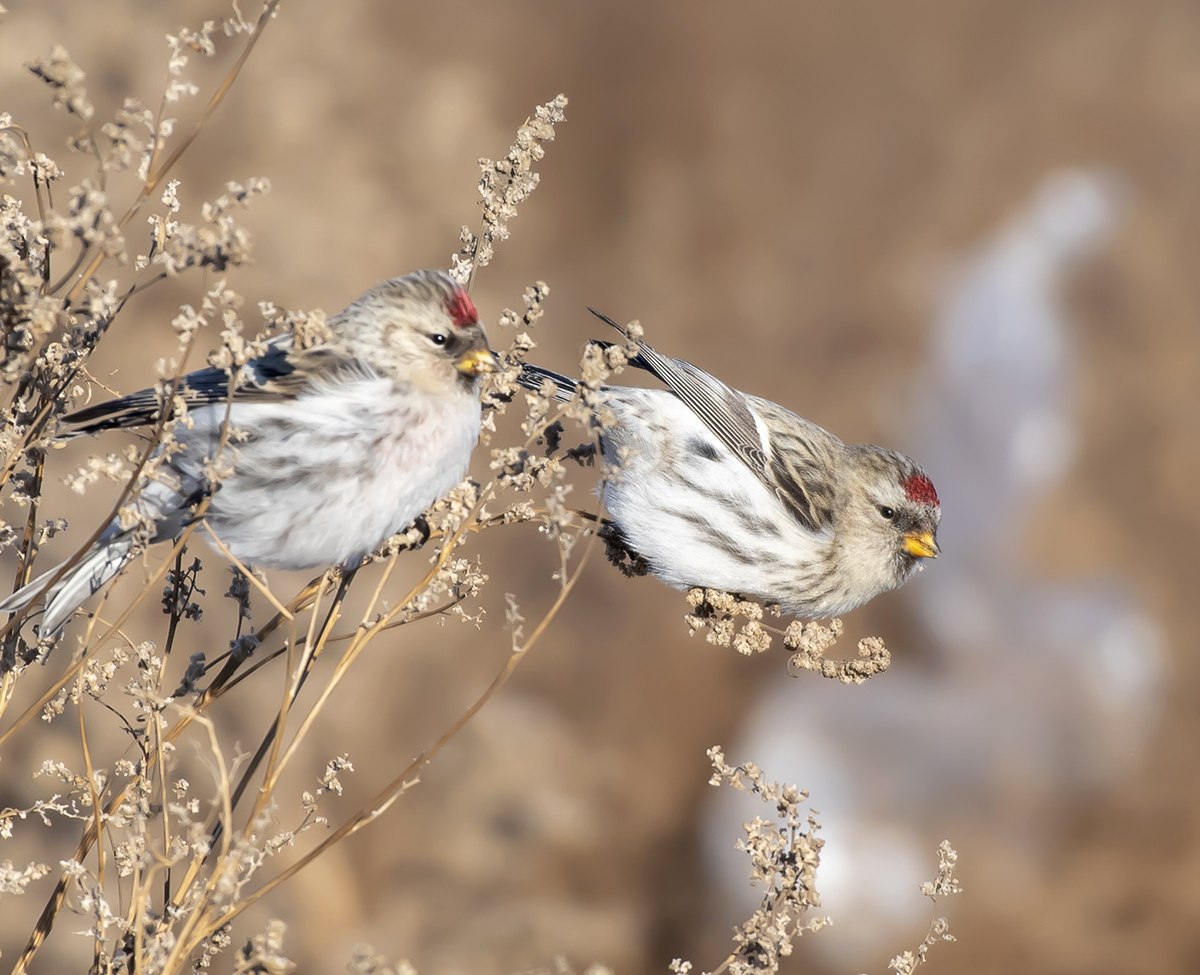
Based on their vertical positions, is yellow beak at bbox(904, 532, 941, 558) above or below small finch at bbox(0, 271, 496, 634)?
above

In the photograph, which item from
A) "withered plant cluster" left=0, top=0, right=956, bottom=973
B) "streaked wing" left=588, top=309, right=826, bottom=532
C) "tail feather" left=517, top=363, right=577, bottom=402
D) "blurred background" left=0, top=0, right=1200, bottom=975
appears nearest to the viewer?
"withered plant cluster" left=0, top=0, right=956, bottom=973

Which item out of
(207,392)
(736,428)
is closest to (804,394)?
(736,428)

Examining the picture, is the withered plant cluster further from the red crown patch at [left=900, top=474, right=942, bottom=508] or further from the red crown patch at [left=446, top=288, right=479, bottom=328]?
the red crown patch at [left=900, top=474, right=942, bottom=508]

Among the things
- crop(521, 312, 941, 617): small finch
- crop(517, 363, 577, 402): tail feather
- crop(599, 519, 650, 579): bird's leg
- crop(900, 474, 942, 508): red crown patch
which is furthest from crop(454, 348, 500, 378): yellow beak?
crop(900, 474, 942, 508): red crown patch

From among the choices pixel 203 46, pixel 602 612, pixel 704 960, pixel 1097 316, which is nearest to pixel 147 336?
pixel 602 612

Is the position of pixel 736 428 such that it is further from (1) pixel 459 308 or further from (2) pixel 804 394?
(2) pixel 804 394

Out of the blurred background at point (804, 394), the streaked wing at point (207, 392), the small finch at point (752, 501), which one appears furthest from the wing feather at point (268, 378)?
the blurred background at point (804, 394)

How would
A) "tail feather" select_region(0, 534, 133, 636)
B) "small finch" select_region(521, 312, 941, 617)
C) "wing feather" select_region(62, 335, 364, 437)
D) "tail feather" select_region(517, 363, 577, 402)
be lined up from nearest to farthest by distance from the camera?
"wing feather" select_region(62, 335, 364, 437) < "tail feather" select_region(0, 534, 133, 636) < "tail feather" select_region(517, 363, 577, 402) < "small finch" select_region(521, 312, 941, 617)

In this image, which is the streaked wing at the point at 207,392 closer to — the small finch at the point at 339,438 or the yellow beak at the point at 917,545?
the small finch at the point at 339,438
